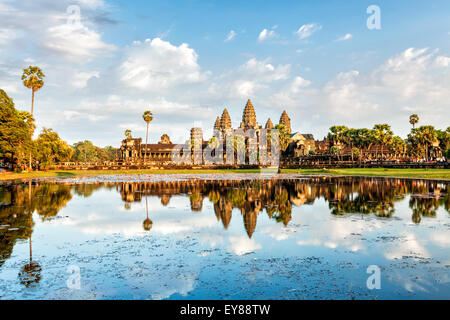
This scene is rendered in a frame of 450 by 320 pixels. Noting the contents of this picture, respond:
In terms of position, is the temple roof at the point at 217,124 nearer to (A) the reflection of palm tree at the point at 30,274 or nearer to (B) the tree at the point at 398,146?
(B) the tree at the point at 398,146

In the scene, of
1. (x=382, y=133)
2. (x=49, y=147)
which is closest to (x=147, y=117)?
(x=49, y=147)

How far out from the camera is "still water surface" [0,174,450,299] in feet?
23.0

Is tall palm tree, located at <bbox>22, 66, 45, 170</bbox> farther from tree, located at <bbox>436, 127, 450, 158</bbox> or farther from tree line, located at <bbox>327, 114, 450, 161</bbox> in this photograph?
tree, located at <bbox>436, 127, 450, 158</bbox>

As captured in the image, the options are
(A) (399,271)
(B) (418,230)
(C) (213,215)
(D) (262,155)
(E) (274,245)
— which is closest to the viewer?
(A) (399,271)

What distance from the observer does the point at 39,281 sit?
293 inches

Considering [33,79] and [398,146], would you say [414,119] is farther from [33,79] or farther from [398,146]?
[33,79]

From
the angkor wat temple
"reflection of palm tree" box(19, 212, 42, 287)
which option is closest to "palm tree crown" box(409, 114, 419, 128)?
the angkor wat temple

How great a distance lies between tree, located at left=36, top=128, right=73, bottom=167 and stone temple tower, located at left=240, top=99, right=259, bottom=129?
107 m

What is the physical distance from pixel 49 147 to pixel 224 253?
7244cm

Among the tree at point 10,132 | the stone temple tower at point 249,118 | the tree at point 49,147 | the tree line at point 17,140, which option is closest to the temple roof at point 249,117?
the stone temple tower at point 249,118
